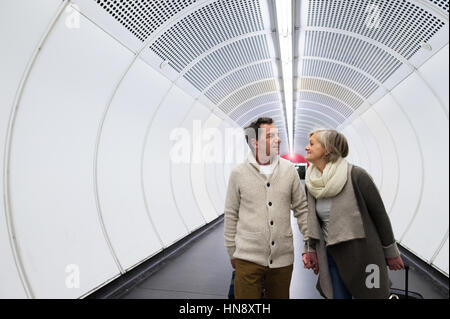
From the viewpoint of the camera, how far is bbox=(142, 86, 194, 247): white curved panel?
5.72 m

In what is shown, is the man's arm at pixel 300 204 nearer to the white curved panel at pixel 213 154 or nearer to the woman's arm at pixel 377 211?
the woman's arm at pixel 377 211

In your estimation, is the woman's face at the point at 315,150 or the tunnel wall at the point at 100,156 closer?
the woman's face at the point at 315,150

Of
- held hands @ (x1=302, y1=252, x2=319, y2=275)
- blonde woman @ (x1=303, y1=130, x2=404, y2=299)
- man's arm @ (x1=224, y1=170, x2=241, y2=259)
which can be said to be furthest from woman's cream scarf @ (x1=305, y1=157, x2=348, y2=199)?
man's arm @ (x1=224, y1=170, x2=241, y2=259)

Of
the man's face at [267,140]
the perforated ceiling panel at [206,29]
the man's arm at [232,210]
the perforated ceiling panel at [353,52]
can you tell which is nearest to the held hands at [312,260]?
the man's arm at [232,210]

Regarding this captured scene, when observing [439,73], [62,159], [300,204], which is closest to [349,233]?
[300,204]

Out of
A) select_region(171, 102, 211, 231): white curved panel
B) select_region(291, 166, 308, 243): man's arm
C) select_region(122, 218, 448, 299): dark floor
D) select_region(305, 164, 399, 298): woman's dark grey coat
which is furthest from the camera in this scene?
select_region(171, 102, 211, 231): white curved panel

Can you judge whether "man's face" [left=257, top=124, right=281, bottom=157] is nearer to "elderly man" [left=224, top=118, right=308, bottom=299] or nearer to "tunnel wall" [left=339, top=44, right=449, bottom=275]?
"elderly man" [left=224, top=118, right=308, bottom=299]

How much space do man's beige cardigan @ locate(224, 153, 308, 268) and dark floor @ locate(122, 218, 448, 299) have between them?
2049 millimetres

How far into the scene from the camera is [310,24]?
5270 millimetres

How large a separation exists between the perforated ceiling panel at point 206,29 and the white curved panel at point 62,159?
34.0 inches

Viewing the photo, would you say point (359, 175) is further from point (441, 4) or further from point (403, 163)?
point (403, 163)

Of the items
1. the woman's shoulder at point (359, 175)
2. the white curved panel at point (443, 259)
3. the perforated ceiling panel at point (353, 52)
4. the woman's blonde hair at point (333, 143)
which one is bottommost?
the white curved panel at point (443, 259)

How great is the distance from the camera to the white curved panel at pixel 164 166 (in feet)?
18.8

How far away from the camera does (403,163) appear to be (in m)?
6.58
